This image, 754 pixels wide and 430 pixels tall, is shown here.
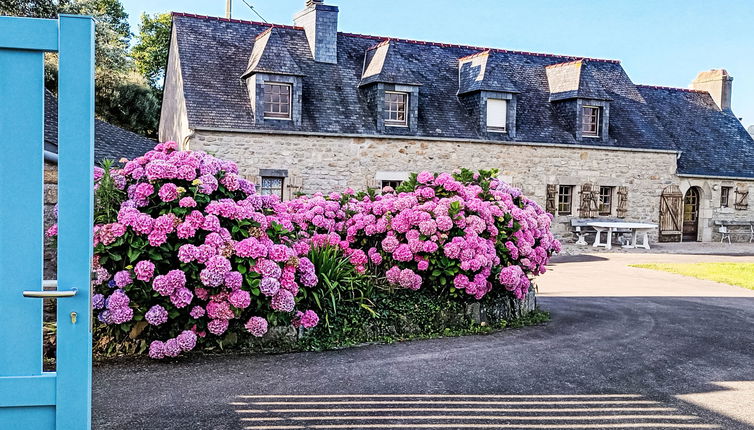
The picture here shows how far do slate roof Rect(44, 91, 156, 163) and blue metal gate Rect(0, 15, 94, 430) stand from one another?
7.96 metres

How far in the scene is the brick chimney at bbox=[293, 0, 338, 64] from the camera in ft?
67.1

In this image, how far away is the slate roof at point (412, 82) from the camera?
18984mm

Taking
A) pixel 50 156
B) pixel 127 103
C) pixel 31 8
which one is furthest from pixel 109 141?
pixel 127 103

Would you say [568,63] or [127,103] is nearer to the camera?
[568,63]

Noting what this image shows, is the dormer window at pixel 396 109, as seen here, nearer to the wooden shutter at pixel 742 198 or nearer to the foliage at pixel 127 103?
the foliage at pixel 127 103

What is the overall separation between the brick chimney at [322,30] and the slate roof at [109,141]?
5.75m

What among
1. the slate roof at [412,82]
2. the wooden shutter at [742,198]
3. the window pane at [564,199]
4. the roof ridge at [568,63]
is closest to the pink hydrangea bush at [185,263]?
the slate roof at [412,82]

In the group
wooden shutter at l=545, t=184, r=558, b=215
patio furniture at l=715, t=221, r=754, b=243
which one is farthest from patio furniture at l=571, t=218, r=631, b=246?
patio furniture at l=715, t=221, r=754, b=243

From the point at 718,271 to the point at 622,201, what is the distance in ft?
29.2

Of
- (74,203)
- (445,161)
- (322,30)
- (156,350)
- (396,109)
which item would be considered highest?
(322,30)

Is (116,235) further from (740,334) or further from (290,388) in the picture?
(740,334)

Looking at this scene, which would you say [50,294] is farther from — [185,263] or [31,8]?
[31,8]

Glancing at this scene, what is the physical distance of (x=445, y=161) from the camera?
20.7m

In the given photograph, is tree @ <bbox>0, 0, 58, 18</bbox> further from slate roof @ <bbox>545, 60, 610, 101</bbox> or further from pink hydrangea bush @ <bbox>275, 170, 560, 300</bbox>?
slate roof @ <bbox>545, 60, 610, 101</bbox>
